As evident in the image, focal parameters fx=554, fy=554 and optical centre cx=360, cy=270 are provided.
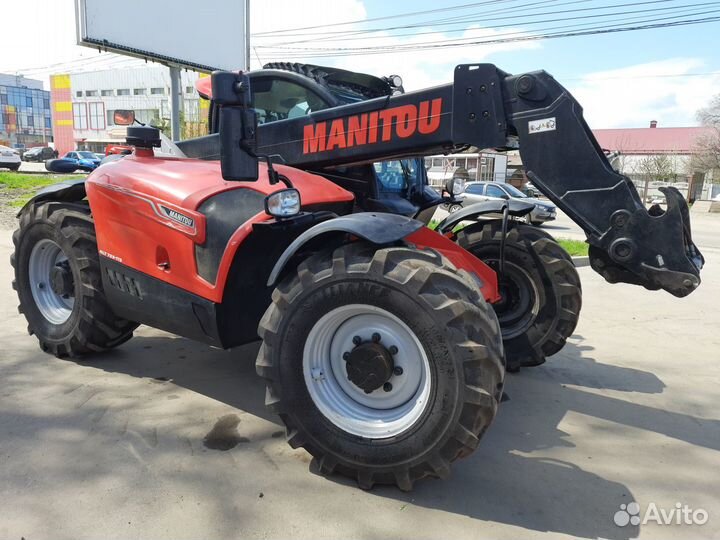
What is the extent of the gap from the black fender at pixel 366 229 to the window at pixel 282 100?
58.9 inches

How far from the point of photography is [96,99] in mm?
64625

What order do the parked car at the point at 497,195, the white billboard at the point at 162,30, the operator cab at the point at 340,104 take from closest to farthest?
the operator cab at the point at 340,104
the white billboard at the point at 162,30
the parked car at the point at 497,195

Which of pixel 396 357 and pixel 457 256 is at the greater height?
pixel 457 256

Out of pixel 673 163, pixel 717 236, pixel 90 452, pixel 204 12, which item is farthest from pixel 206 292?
pixel 673 163

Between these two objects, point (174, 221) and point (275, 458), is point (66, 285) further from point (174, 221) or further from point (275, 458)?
point (275, 458)

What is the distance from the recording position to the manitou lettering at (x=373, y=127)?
3.35 m

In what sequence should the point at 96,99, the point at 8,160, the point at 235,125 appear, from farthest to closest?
the point at 96,99
the point at 8,160
the point at 235,125

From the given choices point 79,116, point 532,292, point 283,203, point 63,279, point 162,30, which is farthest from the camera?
point 79,116

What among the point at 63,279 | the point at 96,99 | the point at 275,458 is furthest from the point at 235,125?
the point at 96,99

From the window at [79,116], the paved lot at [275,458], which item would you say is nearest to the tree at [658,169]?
the paved lot at [275,458]

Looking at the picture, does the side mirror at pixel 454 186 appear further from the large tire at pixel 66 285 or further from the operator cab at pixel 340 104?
the large tire at pixel 66 285

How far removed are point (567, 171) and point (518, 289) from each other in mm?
1485

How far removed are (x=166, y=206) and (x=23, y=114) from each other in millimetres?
111944

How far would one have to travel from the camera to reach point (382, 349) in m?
2.71
